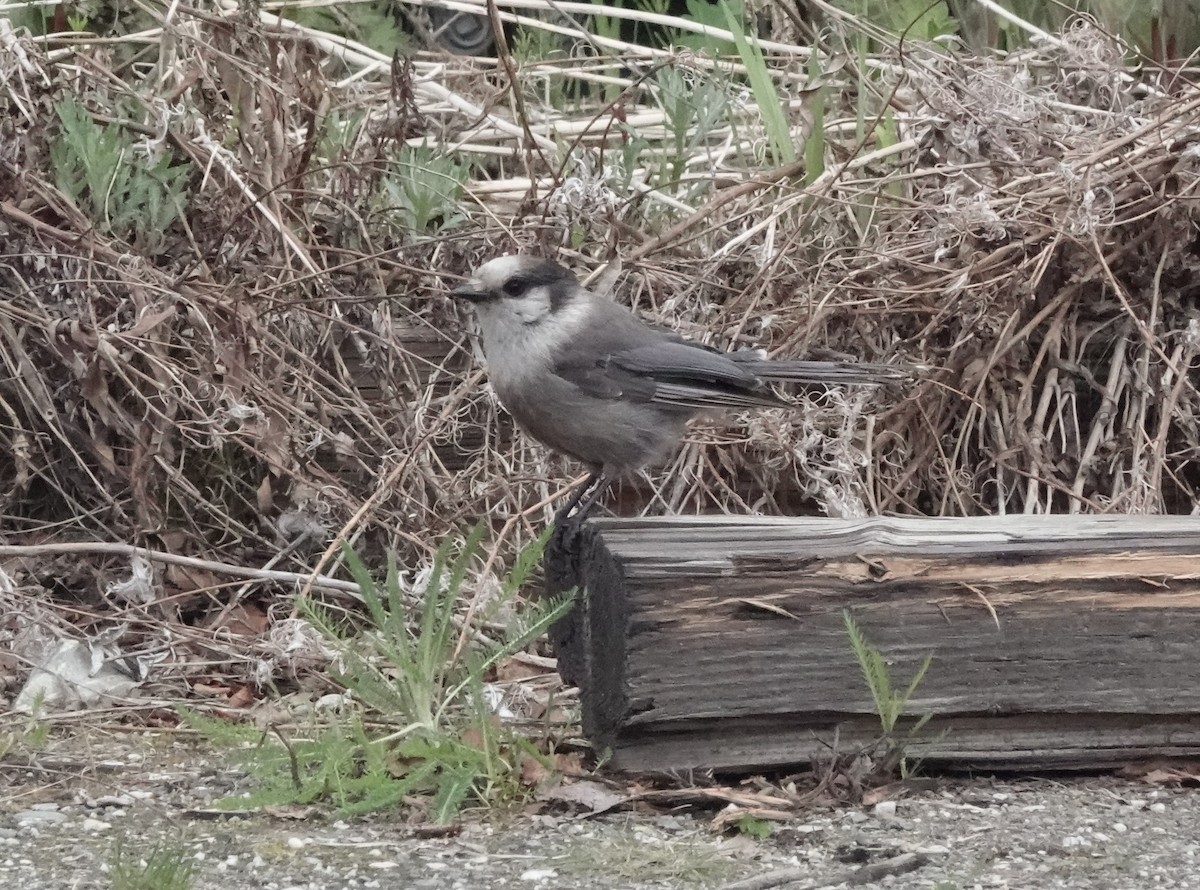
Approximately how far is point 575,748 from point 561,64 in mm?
3443

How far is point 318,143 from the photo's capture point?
4.86m

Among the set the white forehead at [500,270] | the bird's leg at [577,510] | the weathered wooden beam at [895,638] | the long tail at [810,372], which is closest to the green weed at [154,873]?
the weathered wooden beam at [895,638]

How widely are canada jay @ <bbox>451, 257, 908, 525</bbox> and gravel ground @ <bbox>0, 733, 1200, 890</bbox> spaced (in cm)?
110

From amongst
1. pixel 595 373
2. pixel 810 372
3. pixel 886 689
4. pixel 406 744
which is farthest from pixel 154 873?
pixel 810 372

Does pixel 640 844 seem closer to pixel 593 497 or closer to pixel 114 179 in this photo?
pixel 593 497

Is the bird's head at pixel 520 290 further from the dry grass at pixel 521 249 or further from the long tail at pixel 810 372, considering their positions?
the dry grass at pixel 521 249

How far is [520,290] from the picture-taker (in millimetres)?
3816

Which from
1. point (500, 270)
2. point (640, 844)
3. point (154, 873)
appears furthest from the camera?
point (500, 270)

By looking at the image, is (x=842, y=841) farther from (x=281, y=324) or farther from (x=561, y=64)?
(x=561, y=64)

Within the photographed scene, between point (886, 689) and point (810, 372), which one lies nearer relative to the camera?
point (886, 689)

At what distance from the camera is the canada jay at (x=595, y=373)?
12.3ft

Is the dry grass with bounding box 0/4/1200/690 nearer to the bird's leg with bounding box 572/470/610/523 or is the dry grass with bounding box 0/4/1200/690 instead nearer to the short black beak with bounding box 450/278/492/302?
the bird's leg with bounding box 572/470/610/523

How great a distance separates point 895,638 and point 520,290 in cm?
138

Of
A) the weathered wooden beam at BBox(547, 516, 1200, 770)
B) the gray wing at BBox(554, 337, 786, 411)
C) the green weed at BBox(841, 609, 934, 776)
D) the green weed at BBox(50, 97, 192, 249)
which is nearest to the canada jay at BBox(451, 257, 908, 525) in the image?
the gray wing at BBox(554, 337, 786, 411)
